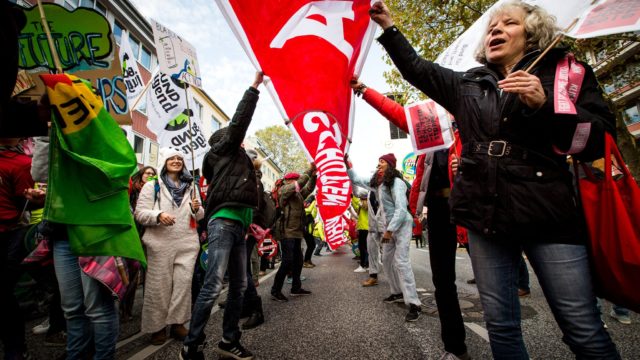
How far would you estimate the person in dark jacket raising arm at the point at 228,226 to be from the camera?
2322mm

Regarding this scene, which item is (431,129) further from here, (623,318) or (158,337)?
(158,337)

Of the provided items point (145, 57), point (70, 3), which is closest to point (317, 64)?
point (70, 3)

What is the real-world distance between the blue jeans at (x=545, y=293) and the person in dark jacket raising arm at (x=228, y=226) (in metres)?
1.85

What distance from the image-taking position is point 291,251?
4844 millimetres

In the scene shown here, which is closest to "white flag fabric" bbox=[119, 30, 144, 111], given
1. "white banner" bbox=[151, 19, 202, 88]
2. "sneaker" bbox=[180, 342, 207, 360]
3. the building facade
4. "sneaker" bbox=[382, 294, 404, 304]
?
"white banner" bbox=[151, 19, 202, 88]

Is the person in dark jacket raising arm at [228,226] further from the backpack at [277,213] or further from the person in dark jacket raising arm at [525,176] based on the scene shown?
the backpack at [277,213]

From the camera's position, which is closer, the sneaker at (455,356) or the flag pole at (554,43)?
the flag pole at (554,43)

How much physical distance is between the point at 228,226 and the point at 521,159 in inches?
84.5

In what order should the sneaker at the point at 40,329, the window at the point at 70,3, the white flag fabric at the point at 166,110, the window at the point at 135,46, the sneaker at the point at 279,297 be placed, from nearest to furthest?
1. the sneaker at the point at 40,329
2. the sneaker at the point at 279,297
3. the white flag fabric at the point at 166,110
4. the window at the point at 70,3
5. the window at the point at 135,46

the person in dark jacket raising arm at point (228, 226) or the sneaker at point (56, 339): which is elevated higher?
the person in dark jacket raising arm at point (228, 226)

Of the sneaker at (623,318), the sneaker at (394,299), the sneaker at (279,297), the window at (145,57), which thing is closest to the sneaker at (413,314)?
the sneaker at (394,299)

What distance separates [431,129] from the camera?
207cm

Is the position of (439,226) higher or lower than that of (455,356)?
higher

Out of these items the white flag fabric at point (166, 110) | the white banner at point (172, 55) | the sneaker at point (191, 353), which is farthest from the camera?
the white flag fabric at point (166, 110)
